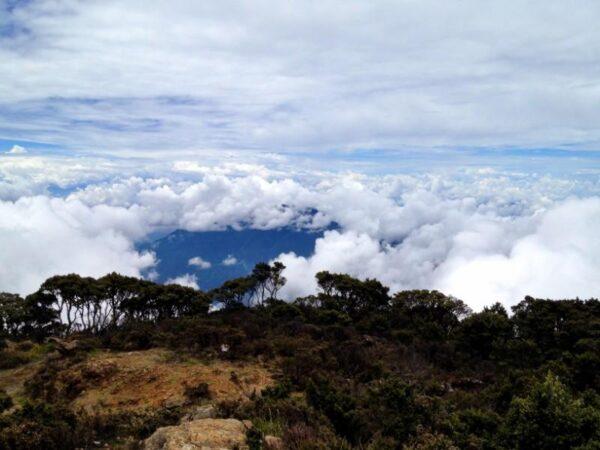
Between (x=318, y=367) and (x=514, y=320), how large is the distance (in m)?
20.7

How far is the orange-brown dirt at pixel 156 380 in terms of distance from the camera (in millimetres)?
15477

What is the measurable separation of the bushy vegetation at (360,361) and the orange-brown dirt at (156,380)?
2.77ft

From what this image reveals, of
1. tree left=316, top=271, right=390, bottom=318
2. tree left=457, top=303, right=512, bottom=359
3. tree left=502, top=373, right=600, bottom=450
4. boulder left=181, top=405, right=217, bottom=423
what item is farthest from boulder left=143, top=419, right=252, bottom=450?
tree left=316, top=271, right=390, bottom=318

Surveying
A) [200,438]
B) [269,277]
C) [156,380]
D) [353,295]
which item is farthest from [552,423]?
[269,277]

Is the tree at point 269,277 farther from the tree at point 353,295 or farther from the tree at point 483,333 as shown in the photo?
the tree at point 483,333

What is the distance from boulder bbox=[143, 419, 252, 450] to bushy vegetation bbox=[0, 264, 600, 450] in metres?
0.48

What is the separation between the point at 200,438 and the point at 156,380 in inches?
406

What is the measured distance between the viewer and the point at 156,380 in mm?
17266

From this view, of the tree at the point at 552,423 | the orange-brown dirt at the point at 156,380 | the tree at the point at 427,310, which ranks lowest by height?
the tree at the point at 427,310

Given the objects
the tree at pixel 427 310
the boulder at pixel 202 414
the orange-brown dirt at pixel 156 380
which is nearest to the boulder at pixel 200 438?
the boulder at pixel 202 414

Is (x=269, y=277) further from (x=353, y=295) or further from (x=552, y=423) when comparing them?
(x=552, y=423)

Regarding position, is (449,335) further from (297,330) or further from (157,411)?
(157,411)

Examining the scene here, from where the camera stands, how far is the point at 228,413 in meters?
11.5

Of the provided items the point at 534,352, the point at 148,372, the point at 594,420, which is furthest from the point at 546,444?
the point at 534,352
